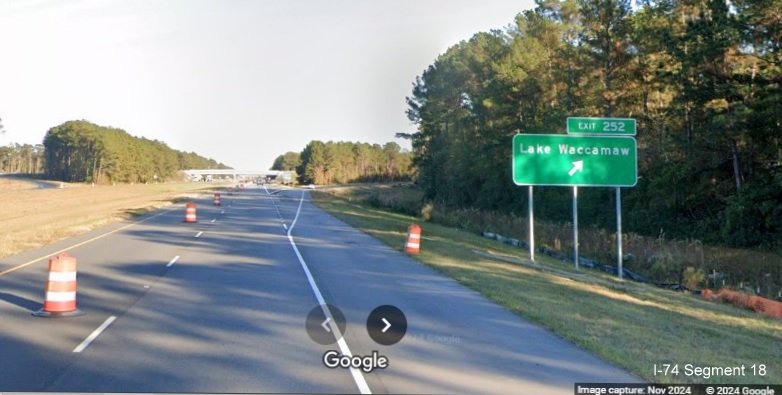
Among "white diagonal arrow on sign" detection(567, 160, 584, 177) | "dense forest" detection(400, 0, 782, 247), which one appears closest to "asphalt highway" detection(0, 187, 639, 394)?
"white diagonal arrow on sign" detection(567, 160, 584, 177)

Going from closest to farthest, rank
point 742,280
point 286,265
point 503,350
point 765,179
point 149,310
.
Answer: point 503,350, point 149,310, point 286,265, point 742,280, point 765,179

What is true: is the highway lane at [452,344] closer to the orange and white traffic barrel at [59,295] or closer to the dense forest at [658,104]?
the orange and white traffic barrel at [59,295]

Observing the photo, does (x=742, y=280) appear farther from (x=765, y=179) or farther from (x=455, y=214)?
(x=455, y=214)

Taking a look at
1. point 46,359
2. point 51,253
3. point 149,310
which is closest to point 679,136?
point 51,253

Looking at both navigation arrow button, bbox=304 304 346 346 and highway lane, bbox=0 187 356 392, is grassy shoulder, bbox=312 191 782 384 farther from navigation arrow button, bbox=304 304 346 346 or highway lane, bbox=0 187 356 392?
highway lane, bbox=0 187 356 392

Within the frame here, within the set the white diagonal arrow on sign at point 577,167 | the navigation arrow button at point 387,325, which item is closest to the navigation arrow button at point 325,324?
the navigation arrow button at point 387,325

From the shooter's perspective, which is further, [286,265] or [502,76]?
[502,76]

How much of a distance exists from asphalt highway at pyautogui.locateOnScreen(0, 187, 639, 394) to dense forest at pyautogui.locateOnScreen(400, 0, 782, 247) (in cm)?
1872

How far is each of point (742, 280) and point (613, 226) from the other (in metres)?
18.0

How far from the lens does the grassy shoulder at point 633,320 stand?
9.27m

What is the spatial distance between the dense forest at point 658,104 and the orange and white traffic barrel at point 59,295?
25.9 m

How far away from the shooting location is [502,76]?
164 feet

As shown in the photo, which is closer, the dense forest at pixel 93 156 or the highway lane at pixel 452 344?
the highway lane at pixel 452 344

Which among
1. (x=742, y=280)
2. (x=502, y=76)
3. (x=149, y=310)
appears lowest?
(x=742, y=280)
